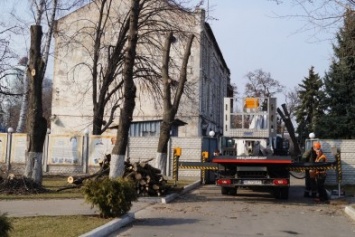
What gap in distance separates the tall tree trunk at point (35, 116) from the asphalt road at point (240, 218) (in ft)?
17.2

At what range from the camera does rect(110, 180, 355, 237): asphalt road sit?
1031 cm

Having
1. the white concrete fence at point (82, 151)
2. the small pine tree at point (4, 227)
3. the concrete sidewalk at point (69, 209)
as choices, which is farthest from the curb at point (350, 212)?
the white concrete fence at point (82, 151)

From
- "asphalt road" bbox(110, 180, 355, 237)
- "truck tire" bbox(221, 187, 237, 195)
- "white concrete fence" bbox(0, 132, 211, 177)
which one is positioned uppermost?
"white concrete fence" bbox(0, 132, 211, 177)

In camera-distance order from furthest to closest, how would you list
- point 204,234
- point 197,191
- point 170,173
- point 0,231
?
point 170,173
point 197,191
point 204,234
point 0,231

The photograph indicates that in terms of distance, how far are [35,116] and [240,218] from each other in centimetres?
879

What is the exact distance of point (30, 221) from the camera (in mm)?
10453

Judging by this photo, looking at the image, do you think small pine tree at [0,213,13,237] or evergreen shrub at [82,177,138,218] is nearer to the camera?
small pine tree at [0,213,13,237]

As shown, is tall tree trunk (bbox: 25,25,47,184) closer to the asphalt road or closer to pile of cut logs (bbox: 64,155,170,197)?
pile of cut logs (bbox: 64,155,170,197)

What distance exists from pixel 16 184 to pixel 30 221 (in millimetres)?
6492

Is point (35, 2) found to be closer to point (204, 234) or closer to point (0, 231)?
point (204, 234)

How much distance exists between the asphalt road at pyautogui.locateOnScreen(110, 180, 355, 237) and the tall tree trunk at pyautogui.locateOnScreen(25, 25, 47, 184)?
5.23 meters

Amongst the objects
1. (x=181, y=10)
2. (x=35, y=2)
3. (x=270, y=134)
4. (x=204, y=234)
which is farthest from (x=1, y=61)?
(x=204, y=234)

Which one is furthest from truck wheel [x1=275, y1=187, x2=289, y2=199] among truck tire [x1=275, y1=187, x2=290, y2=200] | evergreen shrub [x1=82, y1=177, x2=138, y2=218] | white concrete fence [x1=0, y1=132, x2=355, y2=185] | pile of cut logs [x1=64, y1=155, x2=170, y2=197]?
white concrete fence [x1=0, y1=132, x2=355, y2=185]

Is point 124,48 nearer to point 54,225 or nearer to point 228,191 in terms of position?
point 228,191
